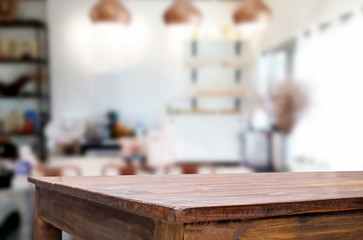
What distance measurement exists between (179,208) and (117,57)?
5.96m

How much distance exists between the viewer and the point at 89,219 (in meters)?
0.78

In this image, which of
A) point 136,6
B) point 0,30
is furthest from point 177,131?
point 0,30

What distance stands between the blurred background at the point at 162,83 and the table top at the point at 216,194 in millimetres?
3016

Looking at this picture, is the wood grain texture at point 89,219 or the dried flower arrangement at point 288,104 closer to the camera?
the wood grain texture at point 89,219

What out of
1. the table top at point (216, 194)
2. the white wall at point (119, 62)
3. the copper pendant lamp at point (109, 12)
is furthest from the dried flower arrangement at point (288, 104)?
the table top at point (216, 194)

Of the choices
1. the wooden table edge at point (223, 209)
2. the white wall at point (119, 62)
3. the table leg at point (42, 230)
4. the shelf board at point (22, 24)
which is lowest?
the table leg at point (42, 230)

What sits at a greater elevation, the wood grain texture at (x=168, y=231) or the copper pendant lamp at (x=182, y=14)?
the copper pendant lamp at (x=182, y=14)

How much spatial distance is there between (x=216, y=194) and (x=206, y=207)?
11 centimetres

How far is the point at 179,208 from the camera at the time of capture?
56cm

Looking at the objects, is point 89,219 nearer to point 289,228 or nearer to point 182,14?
point 289,228

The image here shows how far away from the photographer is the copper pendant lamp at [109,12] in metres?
3.89

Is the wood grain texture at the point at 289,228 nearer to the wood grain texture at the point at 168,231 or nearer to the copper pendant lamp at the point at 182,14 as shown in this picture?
the wood grain texture at the point at 168,231

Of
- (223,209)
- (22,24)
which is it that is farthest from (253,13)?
(22,24)

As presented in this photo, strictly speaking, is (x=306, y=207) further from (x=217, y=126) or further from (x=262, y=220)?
(x=217, y=126)
